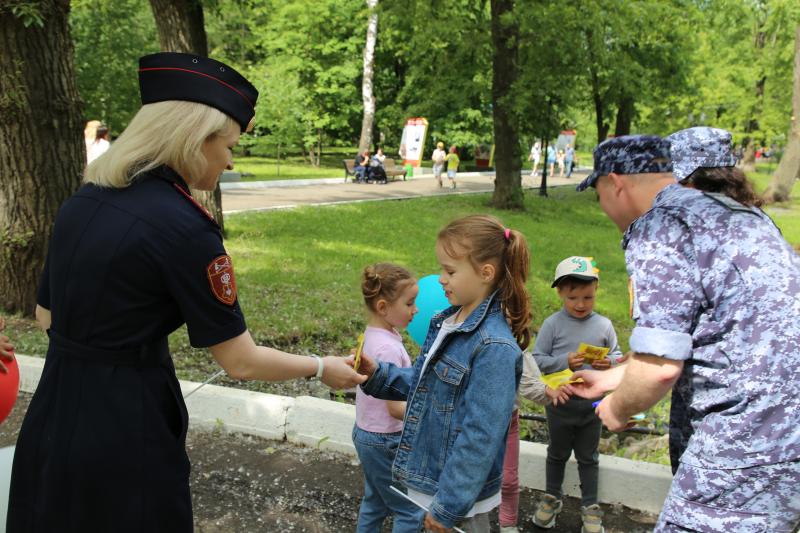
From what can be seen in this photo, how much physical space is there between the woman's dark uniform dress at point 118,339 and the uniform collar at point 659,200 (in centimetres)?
121

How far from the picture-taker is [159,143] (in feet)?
6.68

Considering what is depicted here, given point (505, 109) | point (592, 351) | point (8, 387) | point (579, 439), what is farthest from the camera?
point (505, 109)

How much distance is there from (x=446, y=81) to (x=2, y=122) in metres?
15.3

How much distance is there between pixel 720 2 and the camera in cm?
1858

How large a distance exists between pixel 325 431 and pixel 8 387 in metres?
2.19

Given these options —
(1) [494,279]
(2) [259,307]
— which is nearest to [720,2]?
(2) [259,307]

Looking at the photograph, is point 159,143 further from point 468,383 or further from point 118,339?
point 468,383

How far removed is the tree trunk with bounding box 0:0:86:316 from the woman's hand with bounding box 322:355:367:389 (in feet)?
17.0

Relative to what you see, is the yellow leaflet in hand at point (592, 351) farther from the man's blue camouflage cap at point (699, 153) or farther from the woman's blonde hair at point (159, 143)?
the woman's blonde hair at point (159, 143)

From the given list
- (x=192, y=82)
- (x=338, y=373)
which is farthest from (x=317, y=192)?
(x=192, y=82)

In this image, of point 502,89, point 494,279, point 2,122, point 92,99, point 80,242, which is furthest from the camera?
point 92,99

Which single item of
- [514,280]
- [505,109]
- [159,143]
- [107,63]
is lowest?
[514,280]

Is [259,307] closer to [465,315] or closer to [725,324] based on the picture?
Answer: [465,315]

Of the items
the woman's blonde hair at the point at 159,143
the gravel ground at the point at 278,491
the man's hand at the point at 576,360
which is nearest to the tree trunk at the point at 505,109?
the gravel ground at the point at 278,491
